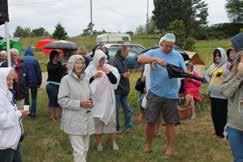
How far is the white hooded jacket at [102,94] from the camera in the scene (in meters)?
7.28

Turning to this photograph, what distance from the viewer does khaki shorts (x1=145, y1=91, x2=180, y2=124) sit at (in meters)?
7.02

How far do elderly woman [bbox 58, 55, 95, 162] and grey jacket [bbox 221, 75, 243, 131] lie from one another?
203cm

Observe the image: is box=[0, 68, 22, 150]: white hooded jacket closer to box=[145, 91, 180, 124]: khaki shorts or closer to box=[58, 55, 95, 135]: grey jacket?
box=[58, 55, 95, 135]: grey jacket

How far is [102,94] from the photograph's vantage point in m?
7.38

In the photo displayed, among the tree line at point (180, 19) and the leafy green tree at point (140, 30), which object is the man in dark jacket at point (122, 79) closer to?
the tree line at point (180, 19)

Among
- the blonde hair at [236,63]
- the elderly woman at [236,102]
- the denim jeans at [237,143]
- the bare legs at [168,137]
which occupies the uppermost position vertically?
the blonde hair at [236,63]

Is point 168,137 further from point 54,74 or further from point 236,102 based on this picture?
point 54,74

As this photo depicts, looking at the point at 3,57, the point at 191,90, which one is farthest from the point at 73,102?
the point at 191,90

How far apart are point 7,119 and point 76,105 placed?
145 centimetres

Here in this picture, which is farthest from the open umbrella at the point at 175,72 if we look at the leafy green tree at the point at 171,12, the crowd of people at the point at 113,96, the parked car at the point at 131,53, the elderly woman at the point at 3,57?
the leafy green tree at the point at 171,12

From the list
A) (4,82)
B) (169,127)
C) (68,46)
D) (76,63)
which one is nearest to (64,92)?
(76,63)

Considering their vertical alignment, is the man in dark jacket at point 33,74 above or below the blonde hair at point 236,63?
below

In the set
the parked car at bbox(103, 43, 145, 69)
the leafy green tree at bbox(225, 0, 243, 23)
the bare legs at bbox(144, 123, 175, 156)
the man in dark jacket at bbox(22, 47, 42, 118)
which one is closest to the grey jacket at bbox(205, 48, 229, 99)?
the bare legs at bbox(144, 123, 175, 156)

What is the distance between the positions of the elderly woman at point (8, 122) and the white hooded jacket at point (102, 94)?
2.49m
